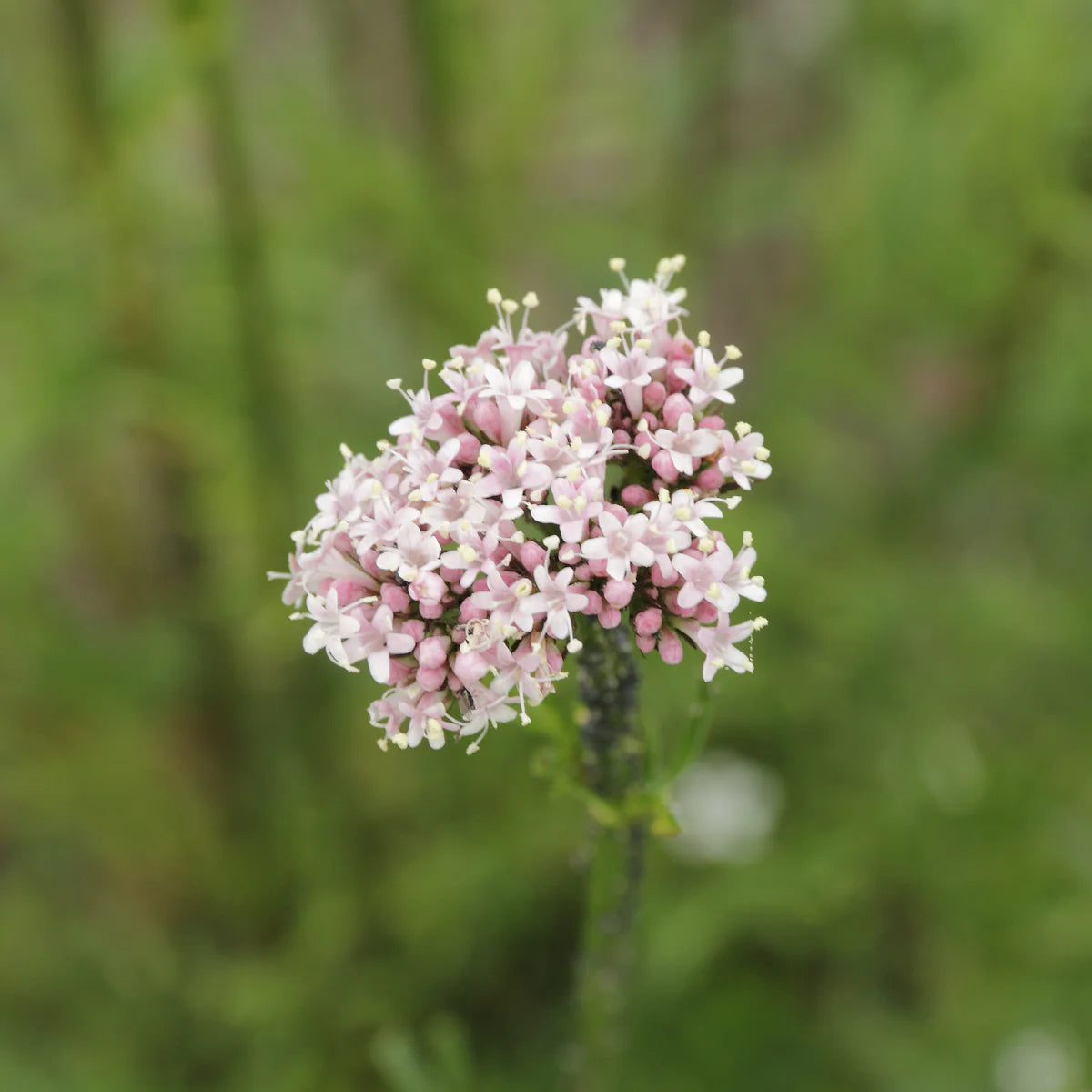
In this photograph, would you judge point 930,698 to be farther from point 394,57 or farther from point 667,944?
point 394,57

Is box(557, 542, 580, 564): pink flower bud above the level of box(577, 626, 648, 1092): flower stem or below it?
above

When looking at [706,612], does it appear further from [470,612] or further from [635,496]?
[470,612]

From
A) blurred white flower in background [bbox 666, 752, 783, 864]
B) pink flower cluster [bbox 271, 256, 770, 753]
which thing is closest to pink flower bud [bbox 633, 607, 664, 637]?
pink flower cluster [bbox 271, 256, 770, 753]

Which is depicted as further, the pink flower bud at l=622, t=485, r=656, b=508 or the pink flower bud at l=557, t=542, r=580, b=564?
the pink flower bud at l=622, t=485, r=656, b=508

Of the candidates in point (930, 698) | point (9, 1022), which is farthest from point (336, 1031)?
point (930, 698)

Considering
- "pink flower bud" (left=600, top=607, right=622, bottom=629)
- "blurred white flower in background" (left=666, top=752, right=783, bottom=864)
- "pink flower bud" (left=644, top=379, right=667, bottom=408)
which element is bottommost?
"pink flower bud" (left=600, top=607, right=622, bottom=629)

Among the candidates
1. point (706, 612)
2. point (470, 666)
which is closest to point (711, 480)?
point (706, 612)

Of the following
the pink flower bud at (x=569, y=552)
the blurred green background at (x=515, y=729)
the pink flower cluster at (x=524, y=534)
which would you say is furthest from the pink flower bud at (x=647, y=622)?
the blurred green background at (x=515, y=729)

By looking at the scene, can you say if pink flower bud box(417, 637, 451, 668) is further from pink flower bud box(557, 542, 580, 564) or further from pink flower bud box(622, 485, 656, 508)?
pink flower bud box(622, 485, 656, 508)
